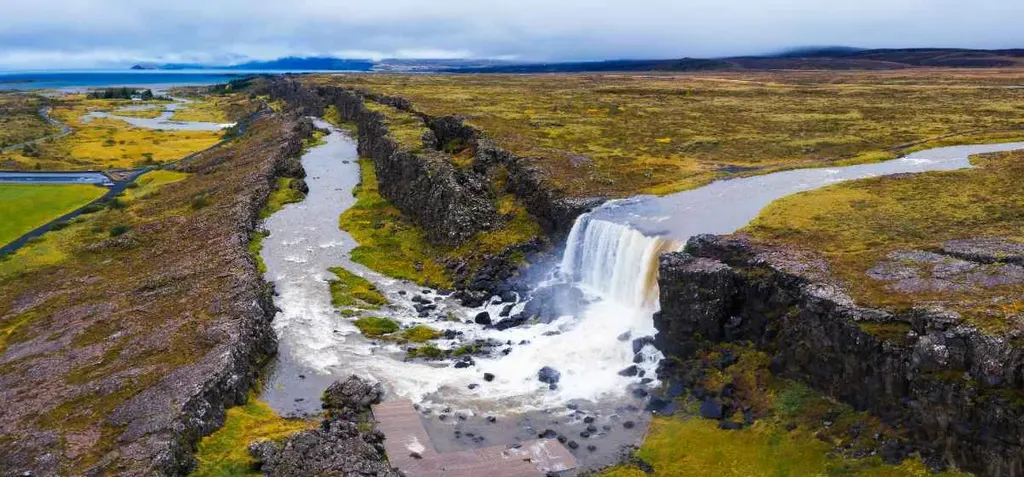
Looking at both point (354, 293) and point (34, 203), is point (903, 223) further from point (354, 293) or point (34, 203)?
point (34, 203)

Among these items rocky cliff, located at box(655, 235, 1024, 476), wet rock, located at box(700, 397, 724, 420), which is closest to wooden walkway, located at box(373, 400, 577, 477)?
wet rock, located at box(700, 397, 724, 420)

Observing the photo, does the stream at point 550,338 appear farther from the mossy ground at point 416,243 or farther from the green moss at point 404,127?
the green moss at point 404,127

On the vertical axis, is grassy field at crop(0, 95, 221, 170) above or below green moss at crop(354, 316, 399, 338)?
above

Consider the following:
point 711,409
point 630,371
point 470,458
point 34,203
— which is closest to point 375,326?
point 630,371

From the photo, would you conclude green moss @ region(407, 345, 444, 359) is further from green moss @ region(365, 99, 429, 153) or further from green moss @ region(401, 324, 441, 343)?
green moss @ region(365, 99, 429, 153)

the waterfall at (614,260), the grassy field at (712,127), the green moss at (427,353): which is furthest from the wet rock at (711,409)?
the grassy field at (712,127)

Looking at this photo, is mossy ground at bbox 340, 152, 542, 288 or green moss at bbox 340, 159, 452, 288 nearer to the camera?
mossy ground at bbox 340, 152, 542, 288
